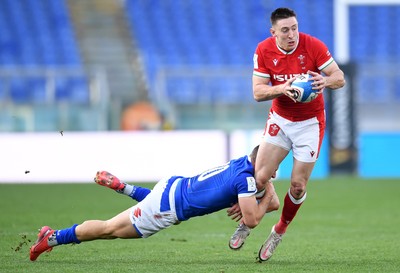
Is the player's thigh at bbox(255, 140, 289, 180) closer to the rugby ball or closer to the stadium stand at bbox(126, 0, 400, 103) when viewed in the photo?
the rugby ball

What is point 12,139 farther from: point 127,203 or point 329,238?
point 329,238

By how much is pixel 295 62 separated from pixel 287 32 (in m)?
0.33

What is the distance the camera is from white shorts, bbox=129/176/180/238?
8258mm

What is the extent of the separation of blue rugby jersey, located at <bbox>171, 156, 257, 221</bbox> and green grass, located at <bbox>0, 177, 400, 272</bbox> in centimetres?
52

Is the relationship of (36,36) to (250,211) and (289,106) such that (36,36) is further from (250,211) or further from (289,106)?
(250,211)

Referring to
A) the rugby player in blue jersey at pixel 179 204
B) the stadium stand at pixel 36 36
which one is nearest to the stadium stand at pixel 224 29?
the stadium stand at pixel 36 36

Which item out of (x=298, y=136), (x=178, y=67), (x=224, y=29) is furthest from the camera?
(x=224, y=29)

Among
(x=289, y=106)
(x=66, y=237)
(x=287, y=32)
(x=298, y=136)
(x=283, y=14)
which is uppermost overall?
(x=283, y=14)

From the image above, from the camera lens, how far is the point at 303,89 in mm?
8492

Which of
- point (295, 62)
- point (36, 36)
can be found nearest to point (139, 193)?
point (295, 62)

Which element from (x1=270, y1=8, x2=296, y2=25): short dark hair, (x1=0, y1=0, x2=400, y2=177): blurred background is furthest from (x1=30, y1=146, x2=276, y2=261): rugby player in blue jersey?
(x1=0, y1=0, x2=400, y2=177): blurred background

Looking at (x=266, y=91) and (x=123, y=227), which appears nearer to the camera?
(x=123, y=227)

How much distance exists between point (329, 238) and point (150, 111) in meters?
13.3

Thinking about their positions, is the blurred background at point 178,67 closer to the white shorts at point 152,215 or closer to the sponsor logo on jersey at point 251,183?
the white shorts at point 152,215
